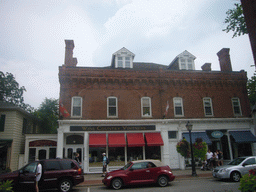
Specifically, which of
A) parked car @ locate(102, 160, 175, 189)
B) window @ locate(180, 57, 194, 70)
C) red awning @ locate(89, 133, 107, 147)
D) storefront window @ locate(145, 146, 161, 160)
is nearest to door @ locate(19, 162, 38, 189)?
parked car @ locate(102, 160, 175, 189)

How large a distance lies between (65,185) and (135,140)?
8.87 metres

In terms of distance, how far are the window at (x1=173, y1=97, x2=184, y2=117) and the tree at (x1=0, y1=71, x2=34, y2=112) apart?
99.5 feet

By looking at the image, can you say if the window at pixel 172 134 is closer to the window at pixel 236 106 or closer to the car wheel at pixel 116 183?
the window at pixel 236 106

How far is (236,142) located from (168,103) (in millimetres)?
7651

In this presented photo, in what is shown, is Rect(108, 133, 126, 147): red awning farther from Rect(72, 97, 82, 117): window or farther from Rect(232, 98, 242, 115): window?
Rect(232, 98, 242, 115): window

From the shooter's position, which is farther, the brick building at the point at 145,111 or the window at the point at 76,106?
the window at the point at 76,106

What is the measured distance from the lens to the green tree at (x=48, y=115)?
3349cm

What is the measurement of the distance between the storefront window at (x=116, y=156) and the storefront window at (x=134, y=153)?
24.4 inches

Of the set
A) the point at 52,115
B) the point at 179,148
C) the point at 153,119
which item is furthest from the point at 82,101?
the point at 52,115

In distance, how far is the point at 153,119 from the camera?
20172 mm

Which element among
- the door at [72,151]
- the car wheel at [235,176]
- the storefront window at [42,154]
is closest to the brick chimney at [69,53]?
the door at [72,151]

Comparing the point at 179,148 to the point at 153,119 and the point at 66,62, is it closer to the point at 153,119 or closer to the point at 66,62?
the point at 153,119

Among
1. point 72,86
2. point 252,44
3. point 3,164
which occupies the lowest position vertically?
point 3,164

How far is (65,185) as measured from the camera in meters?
11.5
